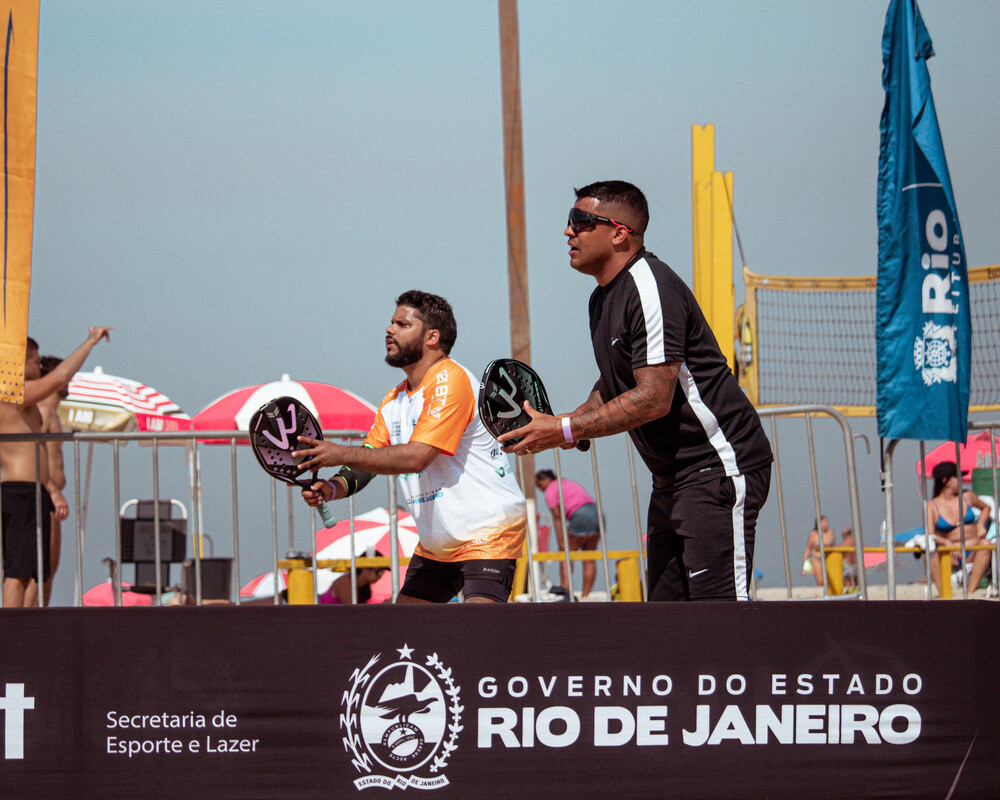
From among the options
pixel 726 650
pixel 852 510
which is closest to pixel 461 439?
pixel 726 650

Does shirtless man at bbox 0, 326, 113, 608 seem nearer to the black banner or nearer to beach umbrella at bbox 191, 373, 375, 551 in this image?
the black banner

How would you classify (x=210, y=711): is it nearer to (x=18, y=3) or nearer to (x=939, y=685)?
(x=939, y=685)

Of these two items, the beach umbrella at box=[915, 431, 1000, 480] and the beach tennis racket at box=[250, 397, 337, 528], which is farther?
the beach umbrella at box=[915, 431, 1000, 480]

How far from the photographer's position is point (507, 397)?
420 centimetres

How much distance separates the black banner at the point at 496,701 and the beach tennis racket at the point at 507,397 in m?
0.68

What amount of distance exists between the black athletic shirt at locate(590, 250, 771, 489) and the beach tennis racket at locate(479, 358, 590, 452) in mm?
311

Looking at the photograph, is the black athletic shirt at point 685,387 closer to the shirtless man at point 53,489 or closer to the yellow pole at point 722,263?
the shirtless man at point 53,489

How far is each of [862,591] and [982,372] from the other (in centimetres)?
341

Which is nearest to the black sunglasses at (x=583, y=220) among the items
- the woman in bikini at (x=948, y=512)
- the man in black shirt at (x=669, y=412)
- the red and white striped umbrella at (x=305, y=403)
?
the man in black shirt at (x=669, y=412)

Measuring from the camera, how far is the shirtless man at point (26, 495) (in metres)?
6.54

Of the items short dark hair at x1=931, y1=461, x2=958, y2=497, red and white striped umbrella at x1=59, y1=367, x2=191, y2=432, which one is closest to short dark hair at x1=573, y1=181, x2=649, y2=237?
short dark hair at x1=931, y1=461, x2=958, y2=497

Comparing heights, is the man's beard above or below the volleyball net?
below

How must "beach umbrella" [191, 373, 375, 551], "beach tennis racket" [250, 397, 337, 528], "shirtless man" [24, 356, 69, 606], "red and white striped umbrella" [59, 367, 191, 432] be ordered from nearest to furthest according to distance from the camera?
"beach tennis racket" [250, 397, 337, 528]
"shirtless man" [24, 356, 69, 606]
"beach umbrella" [191, 373, 375, 551]
"red and white striped umbrella" [59, 367, 191, 432]

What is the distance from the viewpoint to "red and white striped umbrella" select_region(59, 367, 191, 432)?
12.1m
